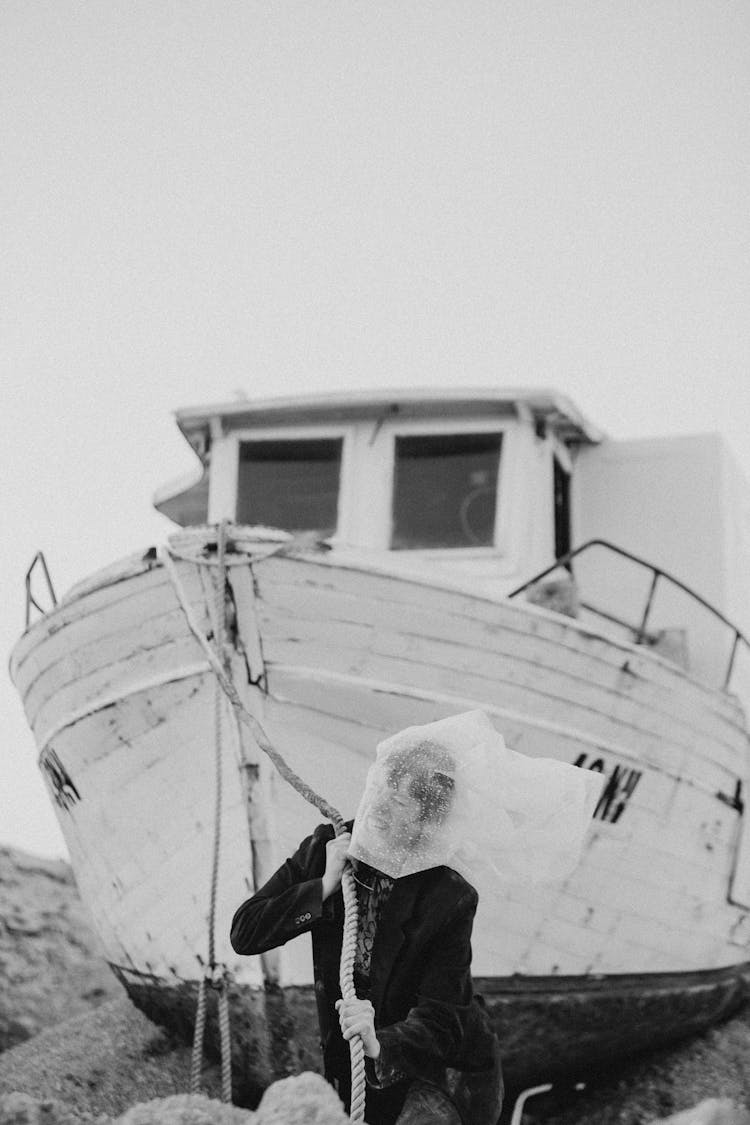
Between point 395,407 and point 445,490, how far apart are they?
0.57 metres

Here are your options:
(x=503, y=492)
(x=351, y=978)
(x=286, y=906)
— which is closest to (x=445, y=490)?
(x=503, y=492)

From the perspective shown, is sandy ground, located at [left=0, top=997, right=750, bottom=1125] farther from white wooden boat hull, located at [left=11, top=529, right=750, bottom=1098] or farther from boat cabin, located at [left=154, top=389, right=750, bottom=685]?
boat cabin, located at [left=154, top=389, right=750, bottom=685]

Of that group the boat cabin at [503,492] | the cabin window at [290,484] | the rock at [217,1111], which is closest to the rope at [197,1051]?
the rock at [217,1111]

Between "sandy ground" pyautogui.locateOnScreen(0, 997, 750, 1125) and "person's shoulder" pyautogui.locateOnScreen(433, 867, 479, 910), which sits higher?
"person's shoulder" pyautogui.locateOnScreen(433, 867, 479, 910)

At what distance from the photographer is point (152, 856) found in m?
5.29

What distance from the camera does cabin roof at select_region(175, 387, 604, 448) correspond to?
6590 millimetres

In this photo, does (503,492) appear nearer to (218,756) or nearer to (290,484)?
(290,484)

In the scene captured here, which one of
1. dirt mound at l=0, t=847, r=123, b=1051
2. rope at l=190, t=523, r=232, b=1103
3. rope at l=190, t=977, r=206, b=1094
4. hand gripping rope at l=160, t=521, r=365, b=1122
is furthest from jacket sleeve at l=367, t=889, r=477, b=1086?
dirt mound at l=0, t=847, r=123, b=1051

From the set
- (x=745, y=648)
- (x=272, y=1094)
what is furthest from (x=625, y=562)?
(x=272, y=1094)

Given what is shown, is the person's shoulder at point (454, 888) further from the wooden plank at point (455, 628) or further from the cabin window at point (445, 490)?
the cabin window at point (445, 490)

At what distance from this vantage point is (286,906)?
295 centimetres

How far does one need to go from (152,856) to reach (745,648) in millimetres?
3921

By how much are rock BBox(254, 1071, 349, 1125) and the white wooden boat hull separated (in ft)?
4.85

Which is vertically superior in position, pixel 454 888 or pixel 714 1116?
pixel 454 888
